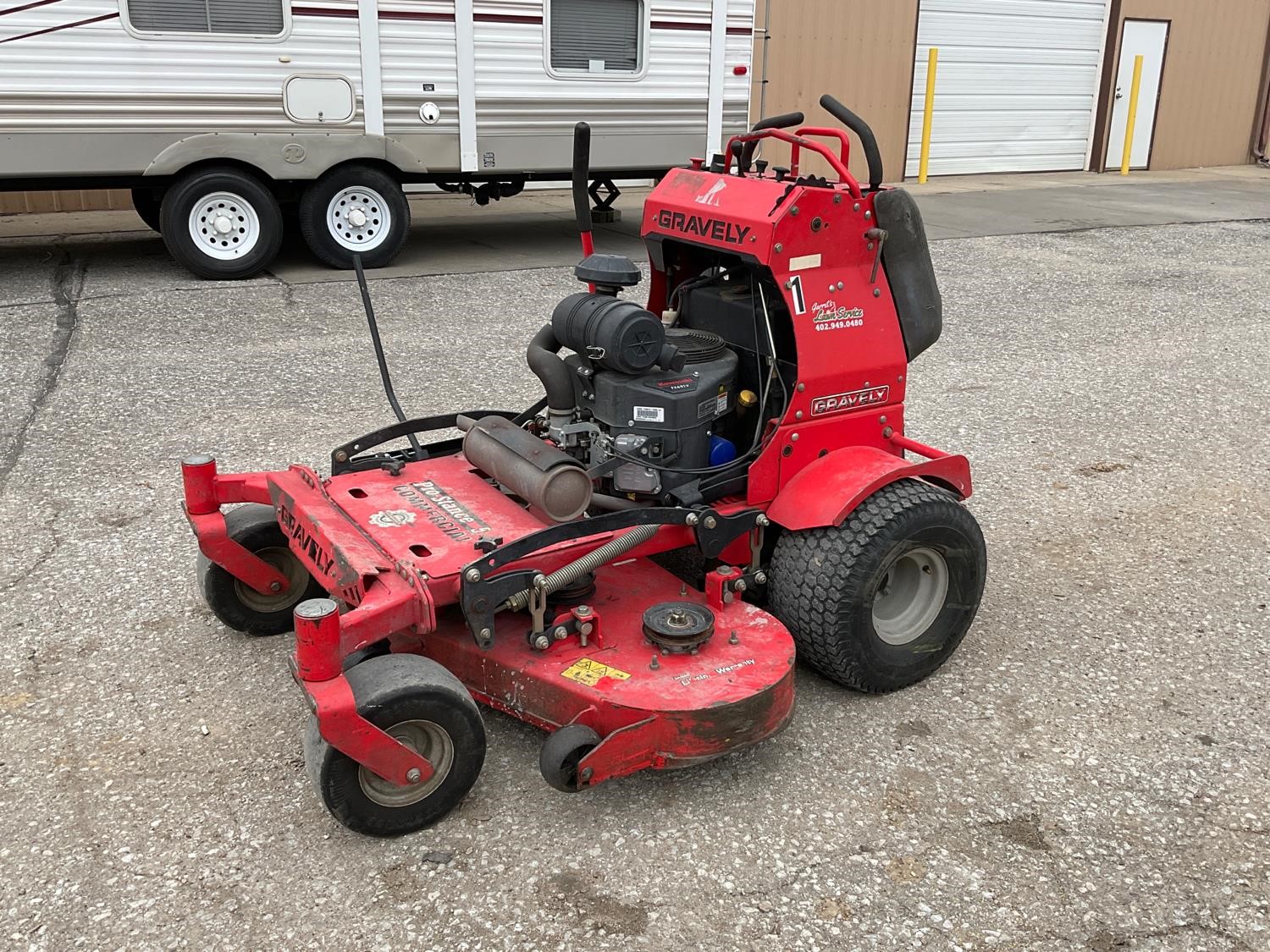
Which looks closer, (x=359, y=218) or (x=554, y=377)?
(x=554, y=377)

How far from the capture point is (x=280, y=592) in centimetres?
398

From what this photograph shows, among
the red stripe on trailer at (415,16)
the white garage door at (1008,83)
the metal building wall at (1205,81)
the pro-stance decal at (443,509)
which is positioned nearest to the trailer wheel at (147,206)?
the red stripe on trailer at (415,16)

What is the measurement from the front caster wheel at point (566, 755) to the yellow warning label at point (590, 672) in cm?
17

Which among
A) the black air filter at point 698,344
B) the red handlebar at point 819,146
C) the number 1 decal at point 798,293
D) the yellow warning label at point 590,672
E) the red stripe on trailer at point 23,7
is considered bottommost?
the yellow warning label at point 590,672

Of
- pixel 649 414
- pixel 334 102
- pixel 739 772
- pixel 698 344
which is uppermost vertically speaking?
pixel 334 102

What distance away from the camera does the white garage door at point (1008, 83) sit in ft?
54.3

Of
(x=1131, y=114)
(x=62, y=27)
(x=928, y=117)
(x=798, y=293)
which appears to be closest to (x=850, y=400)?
(x=798, y=293)

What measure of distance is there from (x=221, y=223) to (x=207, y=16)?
1.54 m

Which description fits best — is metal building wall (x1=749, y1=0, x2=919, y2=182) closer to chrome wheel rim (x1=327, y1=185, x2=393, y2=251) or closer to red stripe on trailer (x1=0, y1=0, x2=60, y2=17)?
chrome wheel rim (x1=327, y1=185, x2=393, y2=251)

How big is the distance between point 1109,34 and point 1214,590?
1632 centimetres

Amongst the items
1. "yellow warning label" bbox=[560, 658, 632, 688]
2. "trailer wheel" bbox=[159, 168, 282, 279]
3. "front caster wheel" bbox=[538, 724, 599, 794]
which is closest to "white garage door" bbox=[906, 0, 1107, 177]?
"trailer wheel" bbox=[159, 168, 282, 279]

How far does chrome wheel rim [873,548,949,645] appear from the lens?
3.72 metres

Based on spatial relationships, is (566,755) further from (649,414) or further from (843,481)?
(843,481)

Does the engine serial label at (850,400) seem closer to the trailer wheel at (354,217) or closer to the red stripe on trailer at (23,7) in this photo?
the trailer wheel at (354,217)
